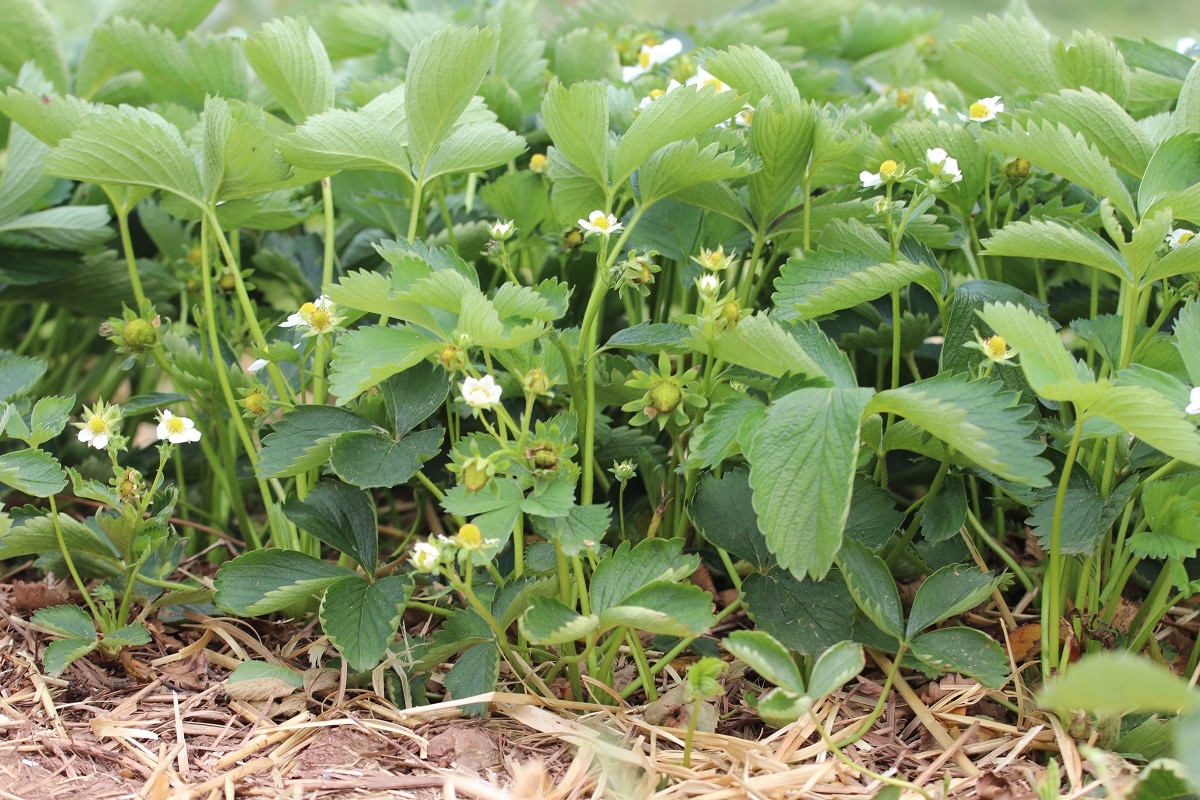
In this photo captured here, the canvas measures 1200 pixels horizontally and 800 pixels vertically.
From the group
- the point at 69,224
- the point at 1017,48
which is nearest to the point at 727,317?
the point at 1017,48

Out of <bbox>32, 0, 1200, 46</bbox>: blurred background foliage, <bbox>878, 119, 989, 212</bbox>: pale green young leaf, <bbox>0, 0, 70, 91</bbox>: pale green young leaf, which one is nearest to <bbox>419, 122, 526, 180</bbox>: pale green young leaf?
<bbox>878, 119, 989, 212</bbox>: pale green young leaf

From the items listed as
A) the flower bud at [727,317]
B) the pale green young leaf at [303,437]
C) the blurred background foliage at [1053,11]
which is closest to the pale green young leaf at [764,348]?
the flower bud at [727,317]

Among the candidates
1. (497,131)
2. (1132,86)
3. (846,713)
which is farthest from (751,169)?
(1132,86)

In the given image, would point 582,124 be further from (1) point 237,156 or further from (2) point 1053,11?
(2) point 1053,11

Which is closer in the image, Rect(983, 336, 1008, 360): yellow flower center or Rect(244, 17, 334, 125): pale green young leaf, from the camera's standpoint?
Rect(983, 336, 1008, 360): yellow flower center

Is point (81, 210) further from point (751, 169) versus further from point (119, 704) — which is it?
point (751, 169)

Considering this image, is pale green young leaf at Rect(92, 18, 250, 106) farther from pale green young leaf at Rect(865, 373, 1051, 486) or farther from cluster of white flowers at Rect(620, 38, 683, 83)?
pale green young leaf at Rect(865, 373, 1051, 486)

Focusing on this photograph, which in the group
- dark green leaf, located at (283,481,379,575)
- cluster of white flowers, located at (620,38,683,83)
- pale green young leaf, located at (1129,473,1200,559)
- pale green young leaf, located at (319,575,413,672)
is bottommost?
pale green young leaf, located at (319,575,413,672)
